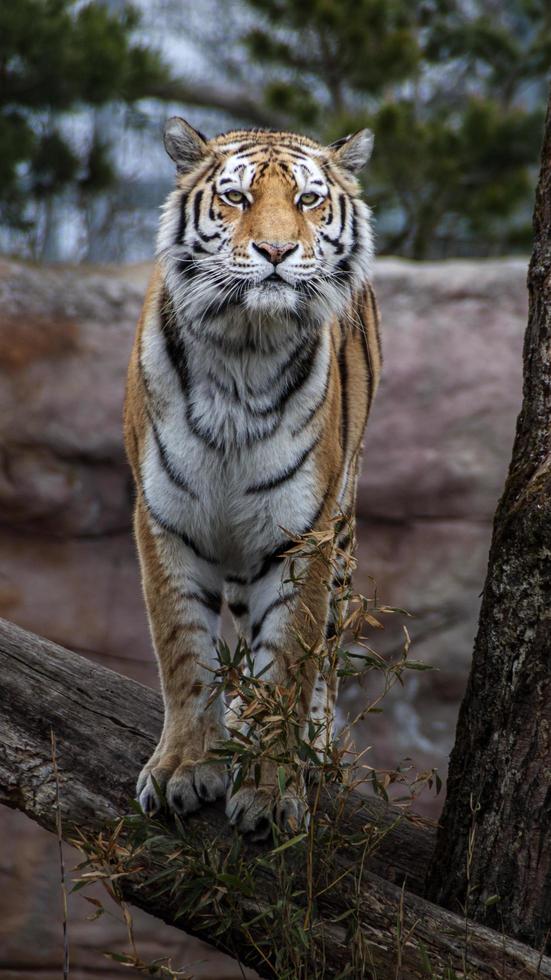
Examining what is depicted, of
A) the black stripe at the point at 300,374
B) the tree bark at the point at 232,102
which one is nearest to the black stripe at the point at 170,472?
the black stripe at the point at 300,374

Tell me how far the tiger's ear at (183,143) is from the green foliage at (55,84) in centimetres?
306

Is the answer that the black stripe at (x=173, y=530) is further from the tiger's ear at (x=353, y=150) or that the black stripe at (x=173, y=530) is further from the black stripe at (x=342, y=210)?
the tiger's ear at (x=353, y=150)

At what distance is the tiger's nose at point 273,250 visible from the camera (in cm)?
251

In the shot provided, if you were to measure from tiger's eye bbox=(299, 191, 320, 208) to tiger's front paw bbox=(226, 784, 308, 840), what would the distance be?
1212mm

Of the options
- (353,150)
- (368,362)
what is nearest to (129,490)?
(368,362)

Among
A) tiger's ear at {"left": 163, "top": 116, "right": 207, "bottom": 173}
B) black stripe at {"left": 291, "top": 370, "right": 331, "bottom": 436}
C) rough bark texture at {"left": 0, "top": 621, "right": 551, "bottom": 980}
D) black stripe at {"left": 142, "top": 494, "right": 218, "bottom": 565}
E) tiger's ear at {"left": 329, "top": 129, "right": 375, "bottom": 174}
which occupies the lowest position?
rough bark texture at {"left": 0, "top": 621, "right": 551, "bottom": 980}

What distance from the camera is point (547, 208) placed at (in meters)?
2.38

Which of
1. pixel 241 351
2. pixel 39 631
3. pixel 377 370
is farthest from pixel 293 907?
pixel 39 631

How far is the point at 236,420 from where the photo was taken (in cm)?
263

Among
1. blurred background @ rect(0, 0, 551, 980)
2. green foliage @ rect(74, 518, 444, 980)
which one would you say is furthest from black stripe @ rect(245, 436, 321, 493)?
blurred background @ rect(0, 0, 551, 980)

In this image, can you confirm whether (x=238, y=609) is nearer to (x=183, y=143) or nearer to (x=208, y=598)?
(x=208, y=598)

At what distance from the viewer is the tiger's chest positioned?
263 cm

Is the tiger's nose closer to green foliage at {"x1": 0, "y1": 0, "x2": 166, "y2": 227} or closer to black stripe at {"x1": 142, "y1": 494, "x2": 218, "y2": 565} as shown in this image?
black stripe at {"x1": 142, "y1": 494, "x2": 218, "y2": 565}

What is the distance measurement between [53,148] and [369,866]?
4274 millimetres
